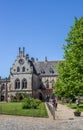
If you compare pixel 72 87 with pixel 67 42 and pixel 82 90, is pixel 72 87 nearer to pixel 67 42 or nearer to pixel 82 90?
pixel 82 90

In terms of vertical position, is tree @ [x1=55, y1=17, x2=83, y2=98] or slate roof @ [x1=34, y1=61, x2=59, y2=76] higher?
slate roof @ [x1=34, y1=61, x2=59, y2=76]

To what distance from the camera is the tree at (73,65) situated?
153 feet

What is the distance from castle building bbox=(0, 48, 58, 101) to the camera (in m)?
104

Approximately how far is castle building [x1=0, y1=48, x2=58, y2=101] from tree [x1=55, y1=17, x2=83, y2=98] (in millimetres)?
50820

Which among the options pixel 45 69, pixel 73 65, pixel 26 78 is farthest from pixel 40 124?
pixel 45 69

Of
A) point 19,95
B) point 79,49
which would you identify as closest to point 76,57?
point 79,49

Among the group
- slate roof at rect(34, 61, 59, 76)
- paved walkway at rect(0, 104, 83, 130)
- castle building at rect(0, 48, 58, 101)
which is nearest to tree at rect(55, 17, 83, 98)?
paved walkway at rect(0, 104, 83, 130)

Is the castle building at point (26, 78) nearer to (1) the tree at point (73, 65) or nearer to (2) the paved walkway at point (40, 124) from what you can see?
(1) the tree at point (73, 65)

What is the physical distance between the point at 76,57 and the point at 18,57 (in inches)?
2279

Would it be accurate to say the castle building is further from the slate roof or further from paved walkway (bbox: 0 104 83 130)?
paved walkway (bbox: 0 104 83 130)

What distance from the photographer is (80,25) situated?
4972 centimetres

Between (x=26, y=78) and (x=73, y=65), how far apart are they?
5695cm

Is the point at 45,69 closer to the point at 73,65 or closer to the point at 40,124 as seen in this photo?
the point at 73,65

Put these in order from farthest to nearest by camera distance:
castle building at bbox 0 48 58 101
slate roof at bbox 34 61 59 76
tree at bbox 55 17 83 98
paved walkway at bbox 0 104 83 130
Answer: slate roof at bbox 34 61 59 76 → castle building at bbox 0 48 58 101 → tree at bbox 55 17 83 98 → paved walkway at bbox 0 104 83 130
